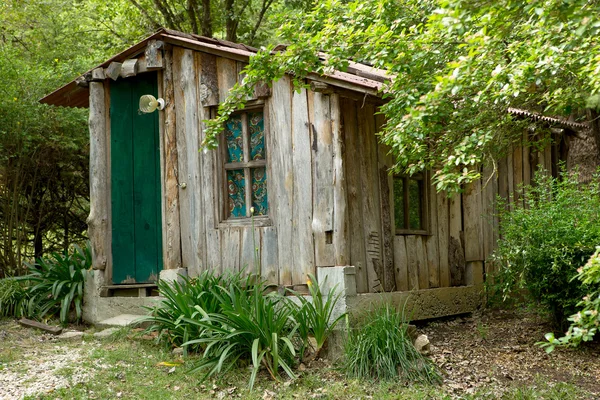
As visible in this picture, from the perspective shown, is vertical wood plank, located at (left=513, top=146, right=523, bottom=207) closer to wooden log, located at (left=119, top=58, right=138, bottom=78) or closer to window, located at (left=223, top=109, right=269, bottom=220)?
window, located at (left=223, top=109, right=269, bottom=220)

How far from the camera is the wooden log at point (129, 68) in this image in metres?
9.02

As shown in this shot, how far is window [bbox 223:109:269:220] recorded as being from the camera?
322 inches

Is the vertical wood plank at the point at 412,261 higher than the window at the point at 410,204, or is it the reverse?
the window at the point at 410,204

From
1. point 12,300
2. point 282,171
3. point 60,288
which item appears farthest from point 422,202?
point 12,300

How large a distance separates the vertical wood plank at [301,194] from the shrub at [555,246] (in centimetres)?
218

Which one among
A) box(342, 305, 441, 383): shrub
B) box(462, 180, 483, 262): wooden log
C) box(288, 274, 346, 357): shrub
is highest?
box(462, 180, 483, 262): wooden log

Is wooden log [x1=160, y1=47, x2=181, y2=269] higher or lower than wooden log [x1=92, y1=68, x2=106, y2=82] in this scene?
lower

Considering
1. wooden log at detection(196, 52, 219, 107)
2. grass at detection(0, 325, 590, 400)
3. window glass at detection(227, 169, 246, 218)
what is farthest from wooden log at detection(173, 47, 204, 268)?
grass at detection(0, 325, 590, 400)

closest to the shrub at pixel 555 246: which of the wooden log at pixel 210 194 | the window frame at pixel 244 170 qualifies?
the window frame at pixel 244 170

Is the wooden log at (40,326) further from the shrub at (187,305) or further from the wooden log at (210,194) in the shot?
the wooden log at (210,194)

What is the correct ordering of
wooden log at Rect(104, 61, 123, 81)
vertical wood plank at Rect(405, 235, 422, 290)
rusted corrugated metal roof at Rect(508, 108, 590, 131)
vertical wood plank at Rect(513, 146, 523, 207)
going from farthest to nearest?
vertical wood plank at Rect(513, 146, 523, 207) < wooden log at Rect(104, 61, 123, 81) < rusted corrugated metal roof at Rect(508, 108, 590, 131) < vertical wood plank at Rect(405, 235, 422, 290)

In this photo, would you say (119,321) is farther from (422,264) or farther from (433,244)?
(433,244)

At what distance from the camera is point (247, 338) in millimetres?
6621

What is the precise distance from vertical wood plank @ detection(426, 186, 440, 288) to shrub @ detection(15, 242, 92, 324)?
15.4 ft
